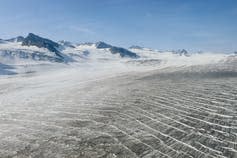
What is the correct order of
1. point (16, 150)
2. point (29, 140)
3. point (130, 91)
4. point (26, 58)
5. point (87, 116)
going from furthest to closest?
point (26, 58) → point (130, 91) → point (87, 116) → point (29, 140) → point (16, 150)

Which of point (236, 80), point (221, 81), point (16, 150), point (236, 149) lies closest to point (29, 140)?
point (16, 150)

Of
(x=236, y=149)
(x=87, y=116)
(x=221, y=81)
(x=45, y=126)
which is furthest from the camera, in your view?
(x=221, y=81)

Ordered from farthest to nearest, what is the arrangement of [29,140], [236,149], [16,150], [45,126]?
[45,126] → [29,140] → [16,150] → [236,149]

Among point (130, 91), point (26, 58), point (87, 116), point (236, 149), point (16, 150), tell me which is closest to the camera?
point (236, 149)

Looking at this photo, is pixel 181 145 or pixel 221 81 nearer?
pixel 181 145

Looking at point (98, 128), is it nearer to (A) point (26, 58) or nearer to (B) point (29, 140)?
(B) point (29, 140)

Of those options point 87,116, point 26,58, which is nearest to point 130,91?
point 87,116

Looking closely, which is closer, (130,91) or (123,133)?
(123,133)

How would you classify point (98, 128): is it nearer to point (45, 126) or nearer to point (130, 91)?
point (45, 126)
